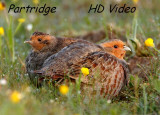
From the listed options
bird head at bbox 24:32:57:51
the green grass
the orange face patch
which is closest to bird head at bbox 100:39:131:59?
the orange face patch

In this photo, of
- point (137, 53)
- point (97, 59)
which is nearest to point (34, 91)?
point (97, 59)

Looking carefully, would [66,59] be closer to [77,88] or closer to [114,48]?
[77,88]

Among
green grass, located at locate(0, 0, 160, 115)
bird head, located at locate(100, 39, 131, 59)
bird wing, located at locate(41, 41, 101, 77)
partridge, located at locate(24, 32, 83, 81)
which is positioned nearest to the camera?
green grass, located at locate(0, 0, 160, 115)

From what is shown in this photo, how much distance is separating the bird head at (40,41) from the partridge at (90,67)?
57 centimetres

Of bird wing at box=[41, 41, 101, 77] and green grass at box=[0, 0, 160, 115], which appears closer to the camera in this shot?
green grass at box=[0, 0, 160, 115]

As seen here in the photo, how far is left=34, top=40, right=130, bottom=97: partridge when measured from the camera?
4.13 m

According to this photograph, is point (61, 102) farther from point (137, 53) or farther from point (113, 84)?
point (137, 53)

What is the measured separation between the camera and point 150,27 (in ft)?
21.8

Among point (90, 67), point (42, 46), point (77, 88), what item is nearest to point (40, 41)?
point (42, 46)

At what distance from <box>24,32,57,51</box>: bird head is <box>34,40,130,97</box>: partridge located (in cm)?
57

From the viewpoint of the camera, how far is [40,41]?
4.99 m

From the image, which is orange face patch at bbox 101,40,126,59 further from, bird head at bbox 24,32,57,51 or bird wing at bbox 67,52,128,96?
bird head at bbox 24,32,57,51

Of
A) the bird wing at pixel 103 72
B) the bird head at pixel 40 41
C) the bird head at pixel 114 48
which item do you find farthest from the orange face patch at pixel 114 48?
the bird head at pixel 40 41

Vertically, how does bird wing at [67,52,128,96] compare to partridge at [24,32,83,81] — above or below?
below
